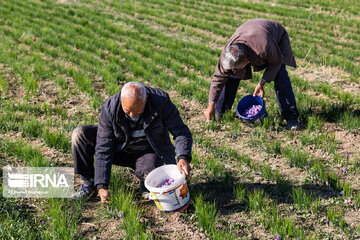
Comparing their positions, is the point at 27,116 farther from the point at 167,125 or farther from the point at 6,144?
the point at 167,125

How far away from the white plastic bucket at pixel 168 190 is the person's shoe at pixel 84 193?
63 centimetres

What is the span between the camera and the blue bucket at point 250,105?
5.05 metres

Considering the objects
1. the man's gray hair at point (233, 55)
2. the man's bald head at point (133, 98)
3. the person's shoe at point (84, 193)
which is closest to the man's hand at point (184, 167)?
the man's bald head at point (133, 98)

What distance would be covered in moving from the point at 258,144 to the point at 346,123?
1206 millimetres

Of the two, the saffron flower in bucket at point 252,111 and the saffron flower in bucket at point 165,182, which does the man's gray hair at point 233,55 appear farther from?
the saffron flower in bucket at point 165,182

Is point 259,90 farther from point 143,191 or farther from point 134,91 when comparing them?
point 134,91

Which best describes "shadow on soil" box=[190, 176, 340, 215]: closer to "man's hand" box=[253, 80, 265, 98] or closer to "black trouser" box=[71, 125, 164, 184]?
"black trouser" box=[71, 125, 164, 184]

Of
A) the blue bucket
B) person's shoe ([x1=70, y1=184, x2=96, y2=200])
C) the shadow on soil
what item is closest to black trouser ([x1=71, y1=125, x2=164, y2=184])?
person's shoe ([x1=70, y1=184, x2=96, y2=200])

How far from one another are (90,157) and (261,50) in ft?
7.53

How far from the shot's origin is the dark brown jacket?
14.8 feet

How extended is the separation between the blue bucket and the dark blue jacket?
1766 millimetres

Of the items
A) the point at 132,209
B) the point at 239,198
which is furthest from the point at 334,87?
the point at 132,209

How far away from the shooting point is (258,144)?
4.71 m

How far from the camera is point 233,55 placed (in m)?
4.31
